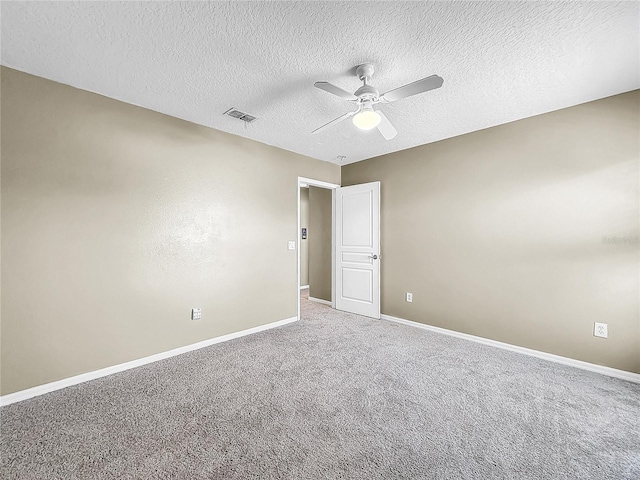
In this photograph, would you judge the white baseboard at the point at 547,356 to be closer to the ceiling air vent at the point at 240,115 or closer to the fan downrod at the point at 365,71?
the fan downrod at the point at 365,71

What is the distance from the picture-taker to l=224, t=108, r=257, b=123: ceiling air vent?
2.78 meters

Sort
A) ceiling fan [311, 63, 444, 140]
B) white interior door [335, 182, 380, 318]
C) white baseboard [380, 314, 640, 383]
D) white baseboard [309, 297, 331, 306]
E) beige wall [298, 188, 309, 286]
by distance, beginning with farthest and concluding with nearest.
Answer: beige wall [298, 188, 309, 286], white baseboard [309, 297, 331, 306], white interior door [335, 182, 380, 318], white baseboard [380, 314, 640, 383], ceiling fan [311, 63, 444, 140]

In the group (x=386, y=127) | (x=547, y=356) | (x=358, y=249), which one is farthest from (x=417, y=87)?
(x=547, y=356)

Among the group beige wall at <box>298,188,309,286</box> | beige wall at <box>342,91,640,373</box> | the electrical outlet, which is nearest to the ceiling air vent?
beige wall at <box>342,91,640,373</box>

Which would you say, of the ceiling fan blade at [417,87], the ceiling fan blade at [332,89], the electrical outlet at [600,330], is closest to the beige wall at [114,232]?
the ceiling fan blade at [332,89]

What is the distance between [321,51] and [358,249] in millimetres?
2981

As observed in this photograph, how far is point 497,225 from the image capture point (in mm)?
3141

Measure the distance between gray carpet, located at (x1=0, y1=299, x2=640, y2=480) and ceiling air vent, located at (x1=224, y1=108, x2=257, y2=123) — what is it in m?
2.56

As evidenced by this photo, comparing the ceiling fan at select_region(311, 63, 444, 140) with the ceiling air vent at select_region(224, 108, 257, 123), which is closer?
the ceiling fan at select_region(311, 63, 444, 140)

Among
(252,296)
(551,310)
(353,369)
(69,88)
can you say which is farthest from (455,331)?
(69,88)

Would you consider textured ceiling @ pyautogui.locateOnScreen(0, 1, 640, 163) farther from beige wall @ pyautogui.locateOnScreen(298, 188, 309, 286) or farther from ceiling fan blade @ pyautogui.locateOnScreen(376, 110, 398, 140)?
beige wall @ pyautogui.locateOnScreen(298, 188, 309, 286)

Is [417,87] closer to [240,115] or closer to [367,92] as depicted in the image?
[367,92]

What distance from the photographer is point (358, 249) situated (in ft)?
14.4

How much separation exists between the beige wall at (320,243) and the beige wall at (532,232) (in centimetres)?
153
